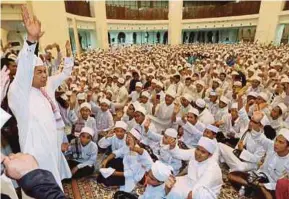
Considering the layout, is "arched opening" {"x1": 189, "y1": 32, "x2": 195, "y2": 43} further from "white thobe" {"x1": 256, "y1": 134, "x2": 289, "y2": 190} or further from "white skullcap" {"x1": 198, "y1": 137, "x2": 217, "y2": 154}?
"white skullcap" {"x1": 198, "y1": 137, "x2": 217, "y2": 154}

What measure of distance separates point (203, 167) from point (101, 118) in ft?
6.67

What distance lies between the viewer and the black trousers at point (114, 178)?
9.38 feet

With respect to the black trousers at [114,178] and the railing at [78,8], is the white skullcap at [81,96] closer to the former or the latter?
the black trousers at [114,178]

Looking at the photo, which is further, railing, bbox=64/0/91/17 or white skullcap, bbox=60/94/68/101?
railing, bbox=64/0/91/17

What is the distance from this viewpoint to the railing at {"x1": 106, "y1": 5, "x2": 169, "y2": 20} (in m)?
16.5

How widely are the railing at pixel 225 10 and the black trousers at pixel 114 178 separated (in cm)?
1608

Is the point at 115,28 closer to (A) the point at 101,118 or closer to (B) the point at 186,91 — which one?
(B) the point at 186,91

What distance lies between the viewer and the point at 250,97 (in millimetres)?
4211

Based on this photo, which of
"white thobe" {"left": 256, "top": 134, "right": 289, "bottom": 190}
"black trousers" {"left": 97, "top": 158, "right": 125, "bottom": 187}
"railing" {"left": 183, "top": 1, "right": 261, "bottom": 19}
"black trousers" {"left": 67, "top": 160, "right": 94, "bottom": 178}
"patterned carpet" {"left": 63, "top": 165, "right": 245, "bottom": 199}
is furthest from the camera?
"railing" {"left": 183, "top": 1, "right": 261, "bottom": 19}

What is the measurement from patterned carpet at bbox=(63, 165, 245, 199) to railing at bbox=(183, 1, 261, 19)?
15857mm

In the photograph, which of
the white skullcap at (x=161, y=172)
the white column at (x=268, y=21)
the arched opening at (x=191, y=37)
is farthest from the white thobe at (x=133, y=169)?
the arched opening at (x=191, y=37)

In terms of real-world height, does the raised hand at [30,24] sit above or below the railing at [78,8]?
below

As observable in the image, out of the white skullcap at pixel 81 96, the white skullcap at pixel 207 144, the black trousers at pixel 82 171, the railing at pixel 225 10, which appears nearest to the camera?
the white skullcap at pixel 207 144

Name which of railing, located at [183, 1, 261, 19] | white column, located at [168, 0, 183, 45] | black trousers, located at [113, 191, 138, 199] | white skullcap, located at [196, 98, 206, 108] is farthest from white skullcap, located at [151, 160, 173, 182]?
white column, located at [168, 0, 183, 45]
